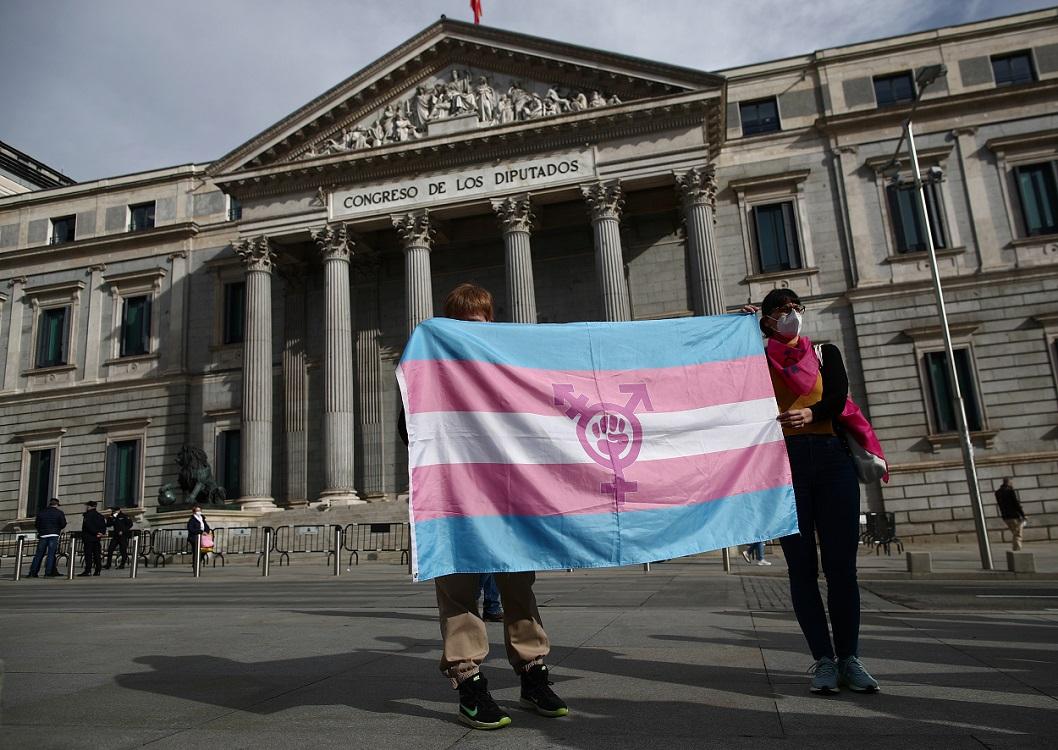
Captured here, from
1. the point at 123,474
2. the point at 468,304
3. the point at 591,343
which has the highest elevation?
the point at 123,474

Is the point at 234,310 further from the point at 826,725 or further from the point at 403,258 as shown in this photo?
the point at 826,725

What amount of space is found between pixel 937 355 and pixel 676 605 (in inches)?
893

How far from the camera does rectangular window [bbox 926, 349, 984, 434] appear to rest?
89.3ft

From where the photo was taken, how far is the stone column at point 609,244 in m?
27.6

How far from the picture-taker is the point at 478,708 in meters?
3.72

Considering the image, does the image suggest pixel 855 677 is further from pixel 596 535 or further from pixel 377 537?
pixel 377 537

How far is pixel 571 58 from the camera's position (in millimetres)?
29719

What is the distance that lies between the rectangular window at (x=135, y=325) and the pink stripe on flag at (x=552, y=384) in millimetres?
35905

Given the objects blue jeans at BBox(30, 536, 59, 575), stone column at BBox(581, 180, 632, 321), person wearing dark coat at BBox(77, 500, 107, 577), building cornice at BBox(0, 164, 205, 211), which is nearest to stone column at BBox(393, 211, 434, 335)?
stone column at BBox(581, 180, 632, 321)

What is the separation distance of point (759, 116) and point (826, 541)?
3016cm

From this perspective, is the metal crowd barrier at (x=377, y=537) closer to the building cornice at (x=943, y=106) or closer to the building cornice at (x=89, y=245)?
the building cornice at (x=89, y=245)

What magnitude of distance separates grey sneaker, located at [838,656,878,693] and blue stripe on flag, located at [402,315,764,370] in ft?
6.35

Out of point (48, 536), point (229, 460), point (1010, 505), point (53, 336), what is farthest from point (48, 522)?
point (1010, 505)

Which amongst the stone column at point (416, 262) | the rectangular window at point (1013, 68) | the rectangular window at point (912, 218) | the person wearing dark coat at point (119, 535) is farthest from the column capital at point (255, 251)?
the rectangular window at point (1013, 68)
